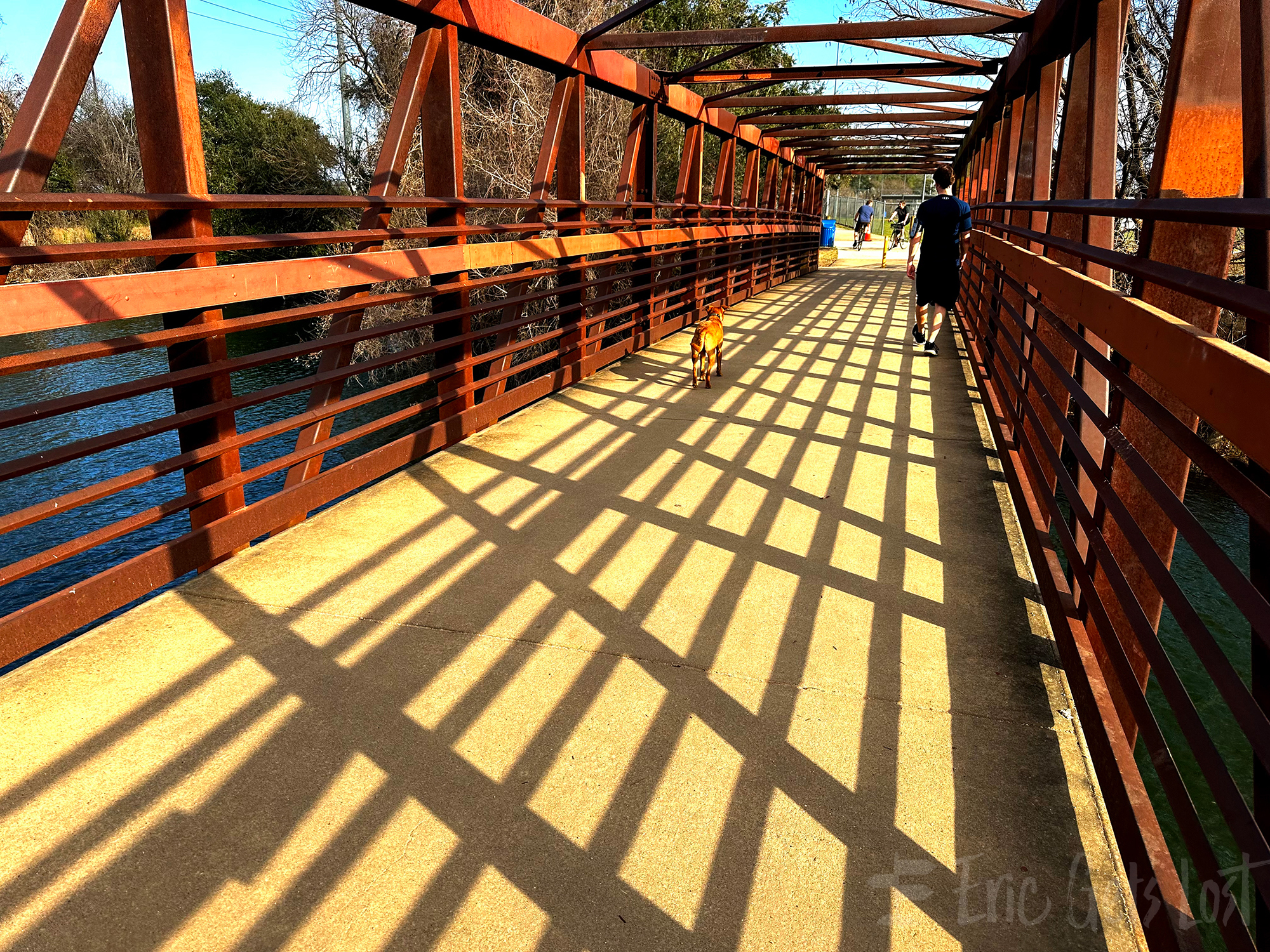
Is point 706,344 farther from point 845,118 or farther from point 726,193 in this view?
point 845,118

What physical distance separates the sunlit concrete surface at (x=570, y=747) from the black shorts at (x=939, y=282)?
5.29 metres

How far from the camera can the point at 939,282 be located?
913 cm

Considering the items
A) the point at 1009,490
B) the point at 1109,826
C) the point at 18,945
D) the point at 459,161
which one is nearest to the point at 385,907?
the point at 18,945

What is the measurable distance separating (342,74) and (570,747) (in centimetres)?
2424

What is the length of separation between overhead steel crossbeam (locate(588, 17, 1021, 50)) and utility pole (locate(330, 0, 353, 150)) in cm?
1559

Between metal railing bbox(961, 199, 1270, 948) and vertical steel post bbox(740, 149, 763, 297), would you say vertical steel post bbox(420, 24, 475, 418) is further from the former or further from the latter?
vertical steel post bbox(740, 149, 763, 297)

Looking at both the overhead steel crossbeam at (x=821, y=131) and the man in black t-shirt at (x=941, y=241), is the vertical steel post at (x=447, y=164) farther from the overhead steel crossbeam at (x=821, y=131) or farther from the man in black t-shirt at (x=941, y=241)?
the overhead steel crossbeam at (x=821, y=131)

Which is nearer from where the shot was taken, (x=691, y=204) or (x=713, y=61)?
(x=713, y=61)

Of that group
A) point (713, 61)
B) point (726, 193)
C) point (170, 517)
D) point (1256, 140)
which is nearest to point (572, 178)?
point (713, 61)

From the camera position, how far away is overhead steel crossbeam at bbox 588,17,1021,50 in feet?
22.9

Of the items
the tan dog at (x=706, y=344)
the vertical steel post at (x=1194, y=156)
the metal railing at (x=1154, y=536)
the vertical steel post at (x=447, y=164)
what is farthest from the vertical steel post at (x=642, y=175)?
the vertical steel post at (x=1194, y=156)

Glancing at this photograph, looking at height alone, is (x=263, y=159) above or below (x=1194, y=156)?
above

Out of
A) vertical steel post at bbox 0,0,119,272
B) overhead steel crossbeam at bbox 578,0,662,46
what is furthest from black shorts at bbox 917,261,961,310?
vertical steel post at bbox 0,0,119,272

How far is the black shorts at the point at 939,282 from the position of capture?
29.7 ft
